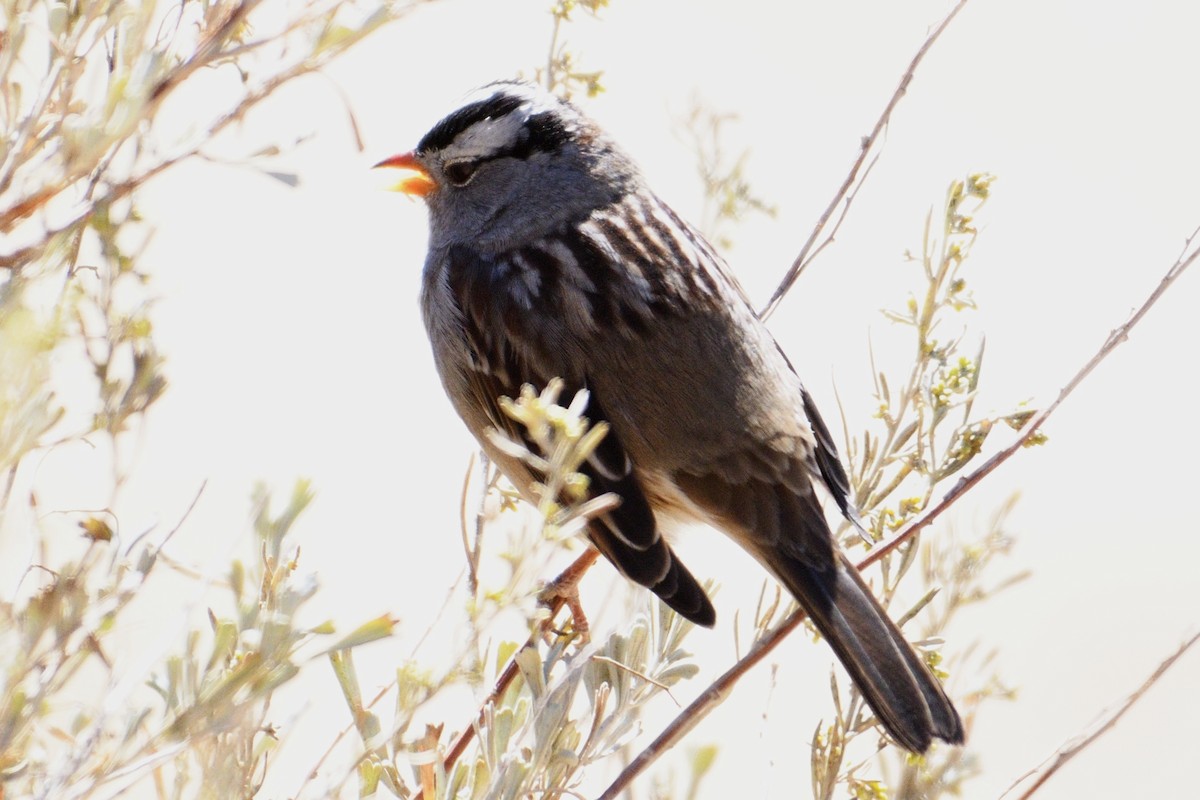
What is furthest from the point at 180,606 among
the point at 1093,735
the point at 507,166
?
the point at 507,166

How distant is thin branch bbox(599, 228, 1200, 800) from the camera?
180 centimetres

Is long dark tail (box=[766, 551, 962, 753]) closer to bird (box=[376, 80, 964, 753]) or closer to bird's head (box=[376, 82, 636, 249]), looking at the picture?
bird (box=[376, 80, 964, 753])

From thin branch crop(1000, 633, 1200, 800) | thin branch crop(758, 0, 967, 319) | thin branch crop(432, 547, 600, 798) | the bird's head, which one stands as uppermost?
the bird's head

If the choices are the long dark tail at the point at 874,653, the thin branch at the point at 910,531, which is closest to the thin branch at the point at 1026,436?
the thin branch at the point at 910,531

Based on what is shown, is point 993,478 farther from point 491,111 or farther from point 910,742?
point 910,742

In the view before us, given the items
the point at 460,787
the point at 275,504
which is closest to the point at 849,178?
the point at 460,787

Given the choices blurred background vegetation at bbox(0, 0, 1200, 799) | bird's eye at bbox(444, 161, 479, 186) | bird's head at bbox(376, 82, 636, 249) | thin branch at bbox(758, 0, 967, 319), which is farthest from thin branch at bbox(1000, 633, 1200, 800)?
bird's eye at bbox(444, 161, 479, 186)

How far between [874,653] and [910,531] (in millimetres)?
673

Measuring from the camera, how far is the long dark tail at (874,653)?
2525 millimetres

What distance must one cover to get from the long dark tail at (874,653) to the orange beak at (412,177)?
151 cm

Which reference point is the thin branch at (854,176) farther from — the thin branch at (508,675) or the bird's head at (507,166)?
the bird's head at (507,166)

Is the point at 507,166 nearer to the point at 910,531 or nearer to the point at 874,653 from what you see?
the point at 874,653

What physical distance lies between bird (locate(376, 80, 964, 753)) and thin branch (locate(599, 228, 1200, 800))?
21.8 inches

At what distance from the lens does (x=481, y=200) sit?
3.74 meters
